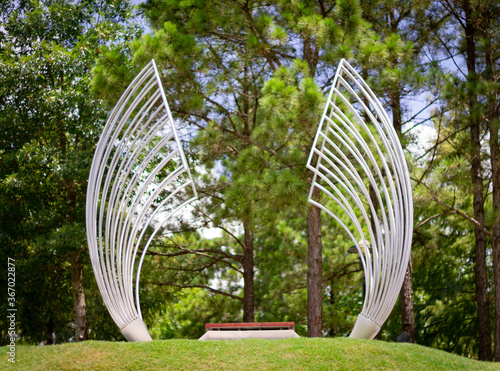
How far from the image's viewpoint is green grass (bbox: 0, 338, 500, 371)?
622 centimetres

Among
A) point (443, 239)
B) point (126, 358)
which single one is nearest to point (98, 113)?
point (126, 358)

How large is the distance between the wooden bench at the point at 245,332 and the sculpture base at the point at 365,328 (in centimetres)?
82

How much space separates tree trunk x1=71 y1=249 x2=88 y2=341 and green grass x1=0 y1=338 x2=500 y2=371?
418 cm

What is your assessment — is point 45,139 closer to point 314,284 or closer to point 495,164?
point 314,284

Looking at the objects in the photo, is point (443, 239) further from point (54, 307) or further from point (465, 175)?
point (54, 307)

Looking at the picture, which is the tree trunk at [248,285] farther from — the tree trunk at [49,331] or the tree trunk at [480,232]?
the tree trunk at [49,331]

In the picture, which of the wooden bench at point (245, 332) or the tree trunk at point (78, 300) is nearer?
the wooden bench at point (245, 332)

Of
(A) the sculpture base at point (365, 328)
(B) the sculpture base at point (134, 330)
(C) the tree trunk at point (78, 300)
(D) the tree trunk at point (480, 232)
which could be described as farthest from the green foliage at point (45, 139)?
(D) the tree trunk at point (480, 232)

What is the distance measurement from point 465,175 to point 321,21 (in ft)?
12.0

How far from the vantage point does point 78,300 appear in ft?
37.6

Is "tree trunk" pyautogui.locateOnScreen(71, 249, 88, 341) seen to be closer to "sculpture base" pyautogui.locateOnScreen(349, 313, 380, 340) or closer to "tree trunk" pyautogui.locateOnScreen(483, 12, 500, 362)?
"sculpture base" pyautogui.locateOnScreen(349, 313, 380, 340)

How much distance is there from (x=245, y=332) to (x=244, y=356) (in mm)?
1216

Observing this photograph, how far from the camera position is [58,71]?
11961mm

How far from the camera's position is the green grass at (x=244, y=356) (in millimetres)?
6223
